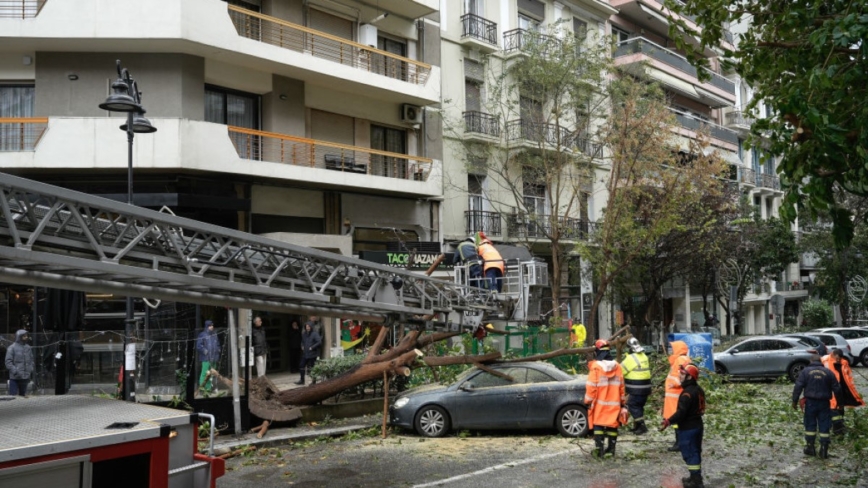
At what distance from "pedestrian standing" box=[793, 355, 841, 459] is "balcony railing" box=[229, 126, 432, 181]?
46.0ft

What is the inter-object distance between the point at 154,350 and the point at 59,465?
8.51m

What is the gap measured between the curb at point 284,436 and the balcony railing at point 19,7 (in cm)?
1214

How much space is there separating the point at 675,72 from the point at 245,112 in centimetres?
2401

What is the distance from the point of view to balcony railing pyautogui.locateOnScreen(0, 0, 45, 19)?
717 inches

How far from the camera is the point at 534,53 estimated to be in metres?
23.6

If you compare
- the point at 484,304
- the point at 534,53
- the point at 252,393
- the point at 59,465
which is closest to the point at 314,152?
the point at 534,53

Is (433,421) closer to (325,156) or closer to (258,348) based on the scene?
(258,348)

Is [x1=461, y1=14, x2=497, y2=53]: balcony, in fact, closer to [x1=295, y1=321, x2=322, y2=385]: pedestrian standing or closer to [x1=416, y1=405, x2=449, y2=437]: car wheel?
[x1=295, y1=321, x2=322, y2=385]: pedestrian standing

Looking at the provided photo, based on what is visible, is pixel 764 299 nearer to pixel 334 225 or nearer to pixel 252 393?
pixel 334 225

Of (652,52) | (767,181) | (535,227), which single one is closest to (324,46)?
(535,227)

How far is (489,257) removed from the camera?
1264 cm

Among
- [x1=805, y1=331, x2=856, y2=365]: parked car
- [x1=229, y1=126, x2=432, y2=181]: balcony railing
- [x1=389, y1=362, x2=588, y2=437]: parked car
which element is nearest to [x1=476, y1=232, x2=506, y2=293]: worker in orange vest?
[x1=389, y1=362, x2=588, y2=437]: parked car

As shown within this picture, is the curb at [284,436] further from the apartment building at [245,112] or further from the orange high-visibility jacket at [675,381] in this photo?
the apartment building at [245,112]

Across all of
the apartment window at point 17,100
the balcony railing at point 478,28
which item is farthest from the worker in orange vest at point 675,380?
the balcony railing at point 478,28
